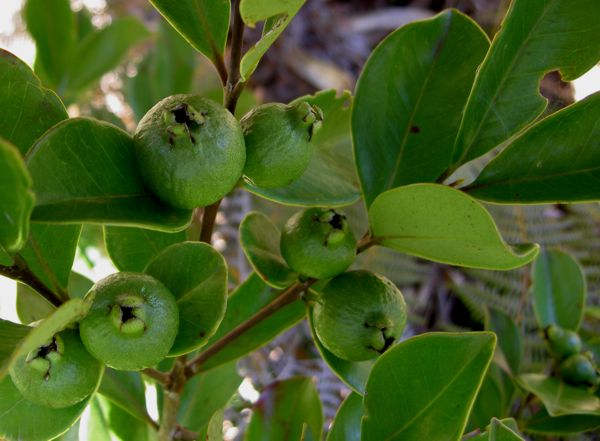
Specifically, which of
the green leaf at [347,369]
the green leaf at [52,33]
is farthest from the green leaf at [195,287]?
the green leaf at [52,33]

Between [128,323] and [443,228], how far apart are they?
285mm

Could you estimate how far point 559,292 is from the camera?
1.04 metres

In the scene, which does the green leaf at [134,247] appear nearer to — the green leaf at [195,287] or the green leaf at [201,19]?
the green leaf at [195,287]

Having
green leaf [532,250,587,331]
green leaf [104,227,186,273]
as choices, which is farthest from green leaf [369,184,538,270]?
green leaf [532,250,587,331]

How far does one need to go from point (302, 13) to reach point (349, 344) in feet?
8.04

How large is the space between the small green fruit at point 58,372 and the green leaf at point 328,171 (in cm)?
23

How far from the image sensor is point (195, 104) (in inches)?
A: 20.4

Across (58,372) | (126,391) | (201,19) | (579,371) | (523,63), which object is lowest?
(126,391)

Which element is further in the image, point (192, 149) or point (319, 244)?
point (319, 244)

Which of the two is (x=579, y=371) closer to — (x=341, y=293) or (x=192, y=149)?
(x=341, y=293)

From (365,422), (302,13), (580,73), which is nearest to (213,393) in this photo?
(365,422)

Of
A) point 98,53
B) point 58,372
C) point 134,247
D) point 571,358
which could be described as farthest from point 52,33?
point 571,358

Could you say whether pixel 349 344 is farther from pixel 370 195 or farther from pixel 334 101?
pixel 334 101

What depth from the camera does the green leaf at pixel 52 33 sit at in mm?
1502
